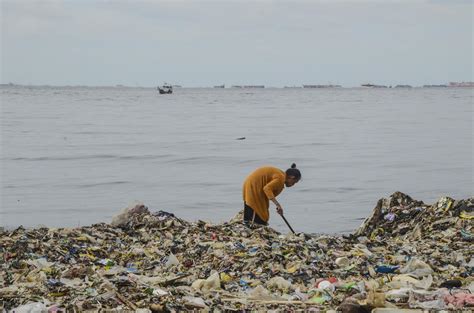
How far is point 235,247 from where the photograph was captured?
8.88 m

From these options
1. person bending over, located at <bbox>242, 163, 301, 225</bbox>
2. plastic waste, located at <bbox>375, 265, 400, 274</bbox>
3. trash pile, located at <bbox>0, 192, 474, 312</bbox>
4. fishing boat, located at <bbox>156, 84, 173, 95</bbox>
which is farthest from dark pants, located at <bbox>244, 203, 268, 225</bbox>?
fishing boat, located at <bbox>156, 84, 173, 95</bbox>

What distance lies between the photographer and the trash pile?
6293 mm

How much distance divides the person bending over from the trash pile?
35 centimetres

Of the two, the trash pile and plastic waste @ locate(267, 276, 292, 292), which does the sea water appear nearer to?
the trash pile

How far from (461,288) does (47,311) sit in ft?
11.8

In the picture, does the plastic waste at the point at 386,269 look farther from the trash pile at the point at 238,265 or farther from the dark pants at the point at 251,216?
the dark pants at the point at 251,216

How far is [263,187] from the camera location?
10695 millimetres

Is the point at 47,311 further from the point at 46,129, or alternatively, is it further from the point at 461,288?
the point at 46,129

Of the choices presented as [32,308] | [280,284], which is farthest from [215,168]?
[32,308]

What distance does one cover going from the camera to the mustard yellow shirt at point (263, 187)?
1052 cm

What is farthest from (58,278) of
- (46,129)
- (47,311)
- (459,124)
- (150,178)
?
(459,124)

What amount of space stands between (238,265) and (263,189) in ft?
8.99

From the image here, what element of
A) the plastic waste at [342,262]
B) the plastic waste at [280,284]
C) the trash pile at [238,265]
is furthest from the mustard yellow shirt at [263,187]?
the plastic waste at [280,284]

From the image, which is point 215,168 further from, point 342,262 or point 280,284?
point 280,284
